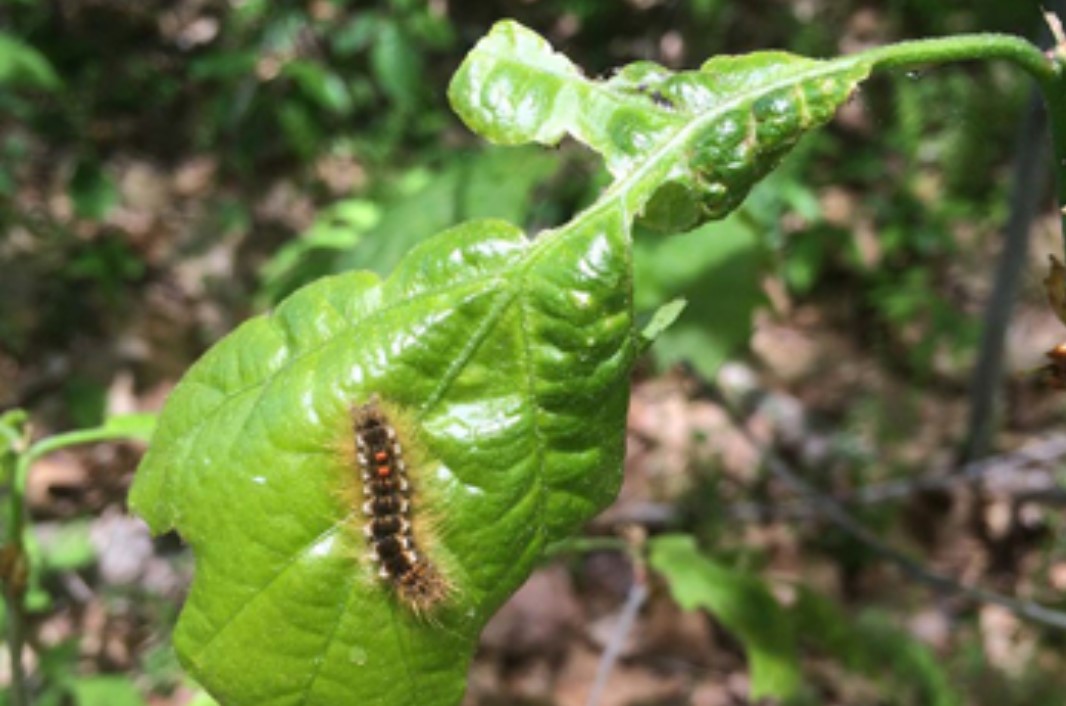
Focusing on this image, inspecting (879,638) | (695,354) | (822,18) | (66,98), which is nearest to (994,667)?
(879,638)

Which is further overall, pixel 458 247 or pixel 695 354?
pixel 695 354

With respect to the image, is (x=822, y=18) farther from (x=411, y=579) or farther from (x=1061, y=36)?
(x=411, y=579)

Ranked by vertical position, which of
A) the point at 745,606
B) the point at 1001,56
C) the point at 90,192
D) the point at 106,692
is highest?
the point at 90,192

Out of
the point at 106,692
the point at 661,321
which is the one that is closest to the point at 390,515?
the point at 661,321

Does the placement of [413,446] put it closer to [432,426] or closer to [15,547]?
[432,426]

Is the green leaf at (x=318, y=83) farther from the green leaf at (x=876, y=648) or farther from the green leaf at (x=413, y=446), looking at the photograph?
the green leaf at (x=413, y=446)

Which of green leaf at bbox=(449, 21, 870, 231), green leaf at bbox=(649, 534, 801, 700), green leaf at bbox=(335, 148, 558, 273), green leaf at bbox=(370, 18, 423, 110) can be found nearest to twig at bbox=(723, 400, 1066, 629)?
green leaf at bbox=(649, 534, 801, 700)

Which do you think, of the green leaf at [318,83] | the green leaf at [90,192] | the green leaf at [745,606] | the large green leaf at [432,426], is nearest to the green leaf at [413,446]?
the large green leaf at [432,426]
